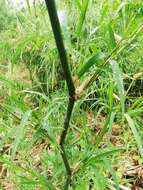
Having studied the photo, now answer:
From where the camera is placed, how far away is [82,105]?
6.89 feet

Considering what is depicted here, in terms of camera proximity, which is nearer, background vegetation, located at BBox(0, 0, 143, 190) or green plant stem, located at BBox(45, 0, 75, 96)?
green plant stem, located at BBox(45, 0, 75, 96)

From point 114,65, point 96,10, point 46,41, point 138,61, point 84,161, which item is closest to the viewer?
point 114,65

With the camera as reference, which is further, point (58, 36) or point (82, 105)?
point (82, 105)

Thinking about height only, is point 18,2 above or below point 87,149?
above

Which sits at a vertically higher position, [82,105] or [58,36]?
[82,105]

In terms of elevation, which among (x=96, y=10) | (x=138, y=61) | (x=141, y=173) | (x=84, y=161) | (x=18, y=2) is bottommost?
(x=84, y=161)

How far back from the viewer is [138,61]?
2.13 m

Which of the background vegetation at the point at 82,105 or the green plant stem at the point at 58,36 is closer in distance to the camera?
the green plant stem at the point at 58,36

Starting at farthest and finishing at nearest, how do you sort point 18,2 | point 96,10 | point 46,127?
point 18,2
point 96,10
point 46,127

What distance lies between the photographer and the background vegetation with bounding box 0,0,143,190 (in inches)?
34.0

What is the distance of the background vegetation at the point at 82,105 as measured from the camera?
86 centimetres

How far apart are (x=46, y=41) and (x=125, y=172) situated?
3.22 ft

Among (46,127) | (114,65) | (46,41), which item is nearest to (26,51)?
(46,41)

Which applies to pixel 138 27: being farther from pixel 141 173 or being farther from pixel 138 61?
pixel 138 61
